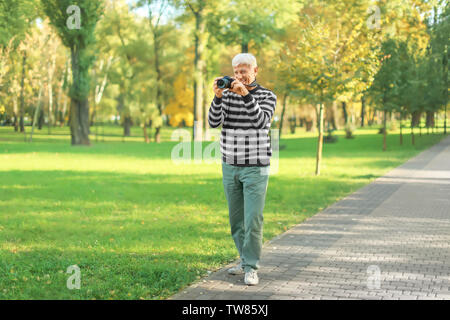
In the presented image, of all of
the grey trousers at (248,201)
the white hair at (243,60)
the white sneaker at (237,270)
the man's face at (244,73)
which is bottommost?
the white sneaker at (237,270)

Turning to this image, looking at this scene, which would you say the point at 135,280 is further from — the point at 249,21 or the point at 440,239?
the point at 249,21

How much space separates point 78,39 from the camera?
32.7m

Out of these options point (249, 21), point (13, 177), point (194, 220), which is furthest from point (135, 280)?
point (249, 21)

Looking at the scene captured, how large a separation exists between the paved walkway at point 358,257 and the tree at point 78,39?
25.0 meters

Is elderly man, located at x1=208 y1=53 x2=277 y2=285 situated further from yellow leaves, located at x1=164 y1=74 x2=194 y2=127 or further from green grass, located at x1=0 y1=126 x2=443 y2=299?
yellow leaves, located at x1=164 y1=74 x2=194 y2=127

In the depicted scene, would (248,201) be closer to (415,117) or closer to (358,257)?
(358,257)

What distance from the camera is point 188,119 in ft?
185

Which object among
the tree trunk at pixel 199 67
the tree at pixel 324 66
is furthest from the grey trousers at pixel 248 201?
the tree trunk at pixel 199 67

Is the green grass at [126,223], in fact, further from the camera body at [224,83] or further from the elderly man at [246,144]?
the camera body at [224,83]

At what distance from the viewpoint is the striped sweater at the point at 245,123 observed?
5.05m

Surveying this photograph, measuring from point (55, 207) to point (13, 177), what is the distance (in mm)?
6055

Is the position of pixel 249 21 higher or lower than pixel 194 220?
higher

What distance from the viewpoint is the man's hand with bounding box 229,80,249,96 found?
189 inches

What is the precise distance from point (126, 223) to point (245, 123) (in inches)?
175
